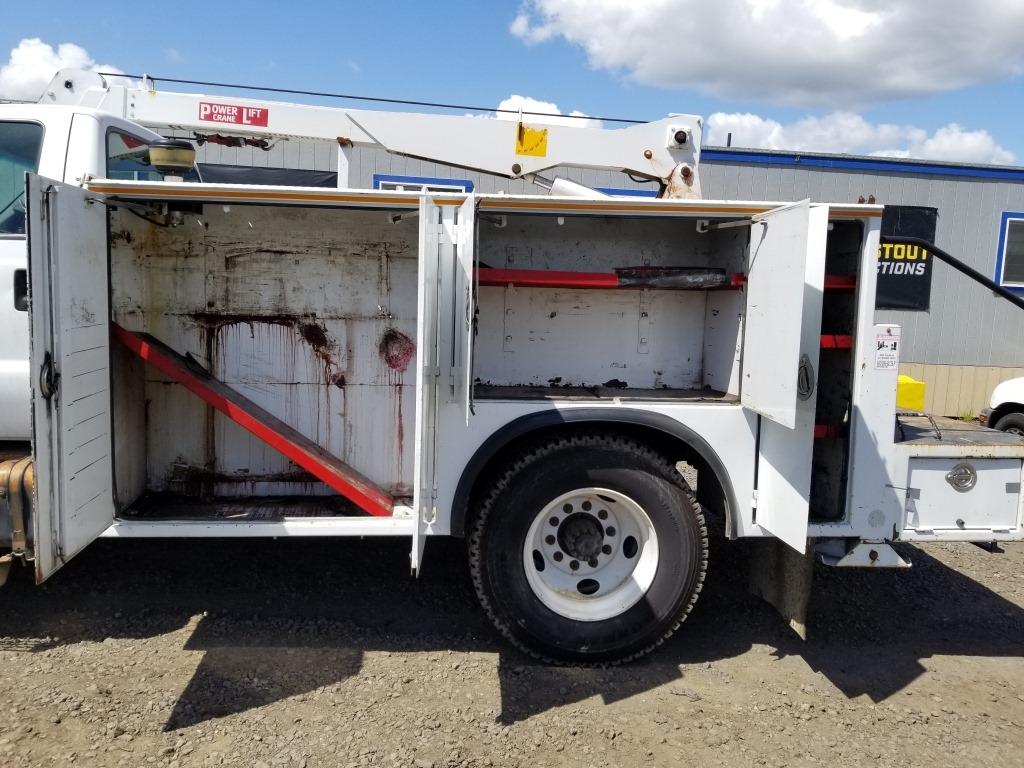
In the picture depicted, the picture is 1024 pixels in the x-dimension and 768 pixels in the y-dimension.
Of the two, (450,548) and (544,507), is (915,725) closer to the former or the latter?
(544,507)

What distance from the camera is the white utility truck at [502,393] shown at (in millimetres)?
3584

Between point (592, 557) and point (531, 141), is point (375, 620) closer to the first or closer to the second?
point (592, 557)

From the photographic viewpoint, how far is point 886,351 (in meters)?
3.81

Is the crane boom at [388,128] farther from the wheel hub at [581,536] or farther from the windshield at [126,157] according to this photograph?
the wheel hub at [581,536]

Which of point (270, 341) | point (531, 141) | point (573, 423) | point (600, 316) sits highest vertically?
point (531, 141)

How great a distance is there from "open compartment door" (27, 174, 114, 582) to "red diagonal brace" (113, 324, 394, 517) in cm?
19

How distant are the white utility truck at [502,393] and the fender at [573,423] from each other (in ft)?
0.05

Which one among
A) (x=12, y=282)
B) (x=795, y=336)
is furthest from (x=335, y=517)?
(x=795, y=336)

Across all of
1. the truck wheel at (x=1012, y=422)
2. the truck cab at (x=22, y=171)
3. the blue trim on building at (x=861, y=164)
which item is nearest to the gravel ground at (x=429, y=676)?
the truck cab at (x=22, y=171)

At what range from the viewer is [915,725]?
11.9ft

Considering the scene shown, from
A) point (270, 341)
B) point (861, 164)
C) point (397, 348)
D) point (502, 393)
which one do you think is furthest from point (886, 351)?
point (861, 164)

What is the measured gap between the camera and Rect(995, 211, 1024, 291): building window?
12.0m

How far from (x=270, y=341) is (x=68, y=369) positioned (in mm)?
1122

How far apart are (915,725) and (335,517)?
2750 mm
